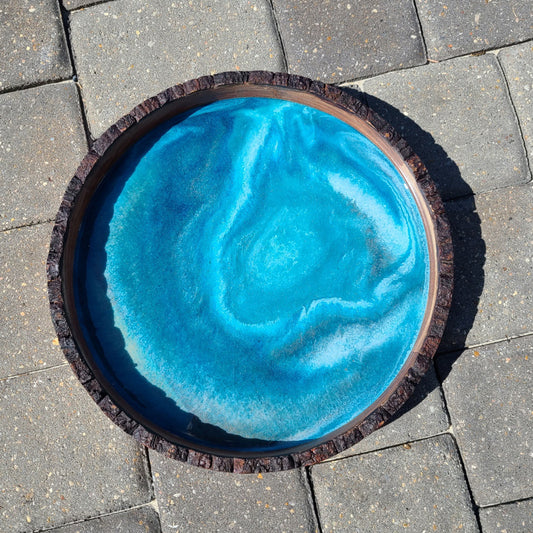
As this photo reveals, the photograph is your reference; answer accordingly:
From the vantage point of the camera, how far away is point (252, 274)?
2041mm

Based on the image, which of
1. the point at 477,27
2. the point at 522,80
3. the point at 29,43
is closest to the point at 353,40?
the point at 477,27

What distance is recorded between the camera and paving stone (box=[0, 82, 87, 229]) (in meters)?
2.22

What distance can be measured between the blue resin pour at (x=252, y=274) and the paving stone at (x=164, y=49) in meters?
0.32

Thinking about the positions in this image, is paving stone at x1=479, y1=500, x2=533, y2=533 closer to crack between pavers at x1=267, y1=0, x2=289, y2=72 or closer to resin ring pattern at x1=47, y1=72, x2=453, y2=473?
resin ring pattern at x1=47, y1=72, x2=453, y2=473

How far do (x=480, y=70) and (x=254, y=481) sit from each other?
2.01m

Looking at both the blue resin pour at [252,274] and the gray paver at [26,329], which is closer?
the blue resin pour at [252,274]

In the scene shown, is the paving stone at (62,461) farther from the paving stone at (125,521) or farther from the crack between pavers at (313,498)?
the crack between pavers at (313,498)

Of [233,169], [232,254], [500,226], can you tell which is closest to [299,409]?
[232,254]

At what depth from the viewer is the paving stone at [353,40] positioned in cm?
223

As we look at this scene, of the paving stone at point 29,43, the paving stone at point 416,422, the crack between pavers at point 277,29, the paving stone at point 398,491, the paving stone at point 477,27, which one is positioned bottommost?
the paving stone at point 398,491

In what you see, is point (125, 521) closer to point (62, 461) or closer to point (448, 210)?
point (62, 461)

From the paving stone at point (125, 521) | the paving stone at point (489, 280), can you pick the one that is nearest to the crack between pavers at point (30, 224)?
the paving stone at point (125, 521)

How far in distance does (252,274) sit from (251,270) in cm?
2

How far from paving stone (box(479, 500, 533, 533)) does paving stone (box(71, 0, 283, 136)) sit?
6.92 feet
